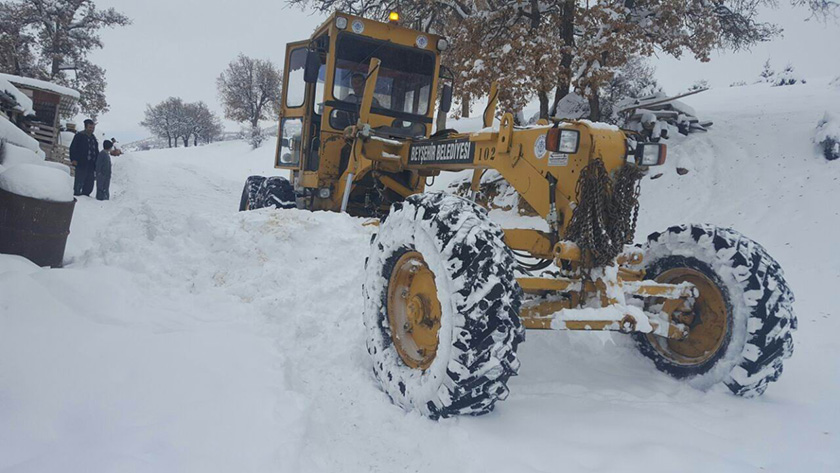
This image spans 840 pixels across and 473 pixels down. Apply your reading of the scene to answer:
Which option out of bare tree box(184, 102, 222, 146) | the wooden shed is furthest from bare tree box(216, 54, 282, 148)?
the wooden shed

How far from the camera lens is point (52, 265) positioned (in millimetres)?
4535

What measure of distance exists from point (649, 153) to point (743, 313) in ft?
3.79

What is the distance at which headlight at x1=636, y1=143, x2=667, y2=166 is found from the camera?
319 centimetres

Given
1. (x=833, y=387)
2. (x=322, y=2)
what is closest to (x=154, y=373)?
(x=833, y=387)

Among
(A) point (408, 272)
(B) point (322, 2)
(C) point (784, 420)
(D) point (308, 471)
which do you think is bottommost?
(D) point (308, 471)

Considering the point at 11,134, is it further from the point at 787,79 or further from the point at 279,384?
the point at 787,79

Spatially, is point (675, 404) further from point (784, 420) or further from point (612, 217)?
point (612, 217)

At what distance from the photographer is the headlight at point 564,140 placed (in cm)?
312

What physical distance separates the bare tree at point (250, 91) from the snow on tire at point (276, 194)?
48.8 m

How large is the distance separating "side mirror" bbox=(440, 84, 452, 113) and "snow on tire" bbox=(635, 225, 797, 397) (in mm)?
3864

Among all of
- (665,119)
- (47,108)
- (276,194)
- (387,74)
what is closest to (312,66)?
(387,74)

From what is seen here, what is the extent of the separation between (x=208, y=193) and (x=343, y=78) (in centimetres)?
1146

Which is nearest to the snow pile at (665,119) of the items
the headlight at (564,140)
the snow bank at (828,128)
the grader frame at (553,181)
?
the snow bank at (828,128)

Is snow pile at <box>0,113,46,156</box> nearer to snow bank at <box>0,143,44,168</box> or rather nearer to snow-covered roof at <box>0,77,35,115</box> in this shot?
snow bank at <box>0,143,44,168</box>
